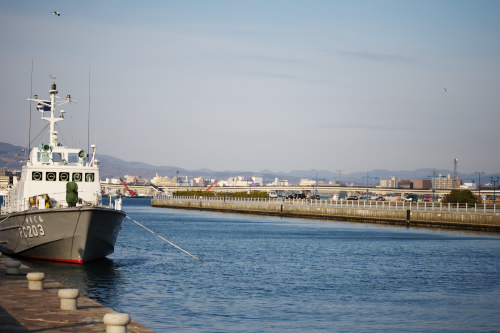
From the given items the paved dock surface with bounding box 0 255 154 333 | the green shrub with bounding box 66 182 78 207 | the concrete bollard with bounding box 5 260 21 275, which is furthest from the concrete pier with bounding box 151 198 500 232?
the paved dock surface with bounding box 0 255 154 333

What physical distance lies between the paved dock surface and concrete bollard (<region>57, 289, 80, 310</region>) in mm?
176

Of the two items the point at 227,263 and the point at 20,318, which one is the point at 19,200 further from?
the point at 20,318

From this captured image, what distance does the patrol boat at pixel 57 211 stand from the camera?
30469mm

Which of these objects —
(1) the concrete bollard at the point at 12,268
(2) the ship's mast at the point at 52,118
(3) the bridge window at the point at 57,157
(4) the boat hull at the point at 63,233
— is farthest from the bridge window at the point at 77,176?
(1) the concrete bollard at the point at 12,268

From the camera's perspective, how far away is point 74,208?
2994cm

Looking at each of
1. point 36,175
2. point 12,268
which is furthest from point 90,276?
point 36,175

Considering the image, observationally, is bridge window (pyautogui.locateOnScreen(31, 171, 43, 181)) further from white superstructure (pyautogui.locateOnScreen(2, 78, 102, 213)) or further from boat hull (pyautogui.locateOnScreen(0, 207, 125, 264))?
boat hull (pyautogui.locateOnScreen(0, 207, 125, 264))

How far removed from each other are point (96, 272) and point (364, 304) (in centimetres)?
1350

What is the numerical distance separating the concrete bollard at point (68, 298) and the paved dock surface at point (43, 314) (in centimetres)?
18

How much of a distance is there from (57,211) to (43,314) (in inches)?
527

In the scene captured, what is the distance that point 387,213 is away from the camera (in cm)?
8262

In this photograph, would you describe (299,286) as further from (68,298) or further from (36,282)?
(68,298)

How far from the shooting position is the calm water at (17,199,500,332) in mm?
21859

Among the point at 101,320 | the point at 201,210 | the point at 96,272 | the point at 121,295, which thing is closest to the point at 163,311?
the point at 121,295
